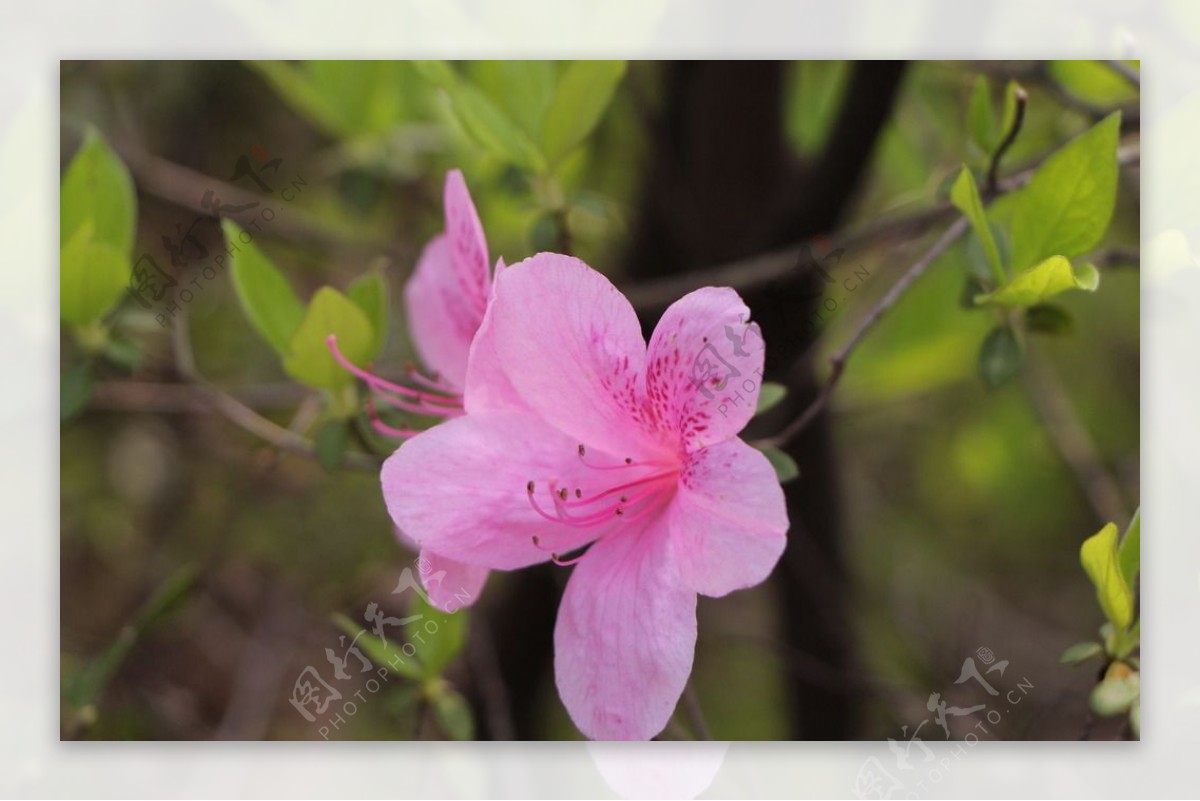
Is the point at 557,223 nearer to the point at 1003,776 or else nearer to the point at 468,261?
the point at 468,261

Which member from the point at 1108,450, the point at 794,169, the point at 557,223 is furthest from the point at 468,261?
the point at 1108,450

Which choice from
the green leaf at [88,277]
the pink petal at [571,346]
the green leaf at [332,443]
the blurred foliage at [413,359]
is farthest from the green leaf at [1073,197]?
the green leaf at [88,277]

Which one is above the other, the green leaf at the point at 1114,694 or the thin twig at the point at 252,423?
the thin twig at the point at 252,423

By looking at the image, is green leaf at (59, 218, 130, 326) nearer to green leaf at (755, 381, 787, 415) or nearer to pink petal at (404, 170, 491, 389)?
pink petal at (404, 170, 491, 389)

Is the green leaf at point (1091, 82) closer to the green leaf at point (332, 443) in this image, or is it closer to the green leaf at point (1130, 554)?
the green leaf at point (1130, 554)

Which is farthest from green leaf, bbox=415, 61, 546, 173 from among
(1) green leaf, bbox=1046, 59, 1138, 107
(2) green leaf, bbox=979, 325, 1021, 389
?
(1) green leaf, bbox=1046, 59, 1138, 107
